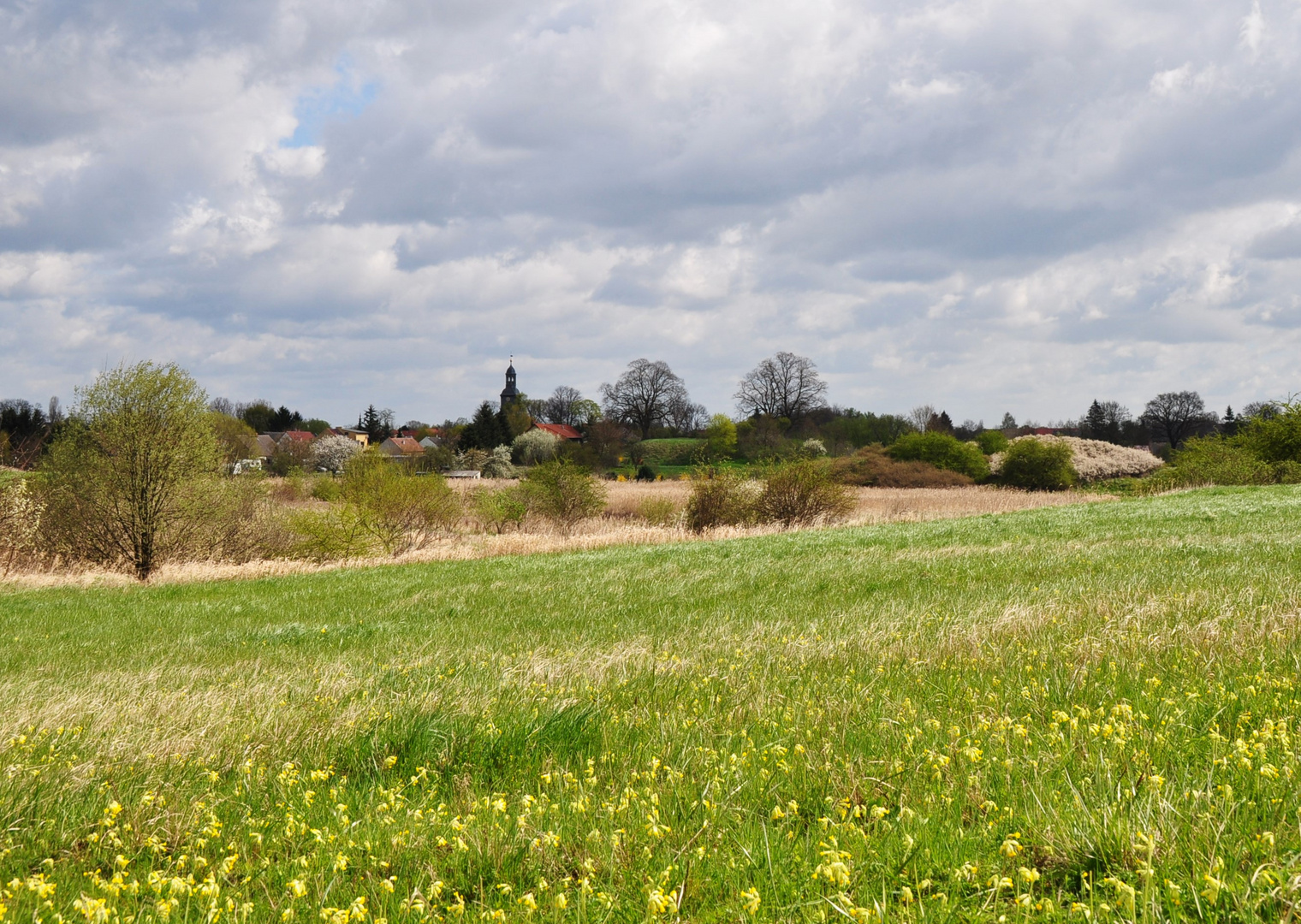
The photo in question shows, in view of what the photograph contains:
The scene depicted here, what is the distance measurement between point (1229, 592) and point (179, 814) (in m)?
9.11

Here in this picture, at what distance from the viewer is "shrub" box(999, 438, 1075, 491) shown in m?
54.3

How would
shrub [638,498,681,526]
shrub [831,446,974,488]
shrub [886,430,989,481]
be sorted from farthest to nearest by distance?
shrub [886,430,989,481] → shrub [831,446,974,488] → shrub [638,498,681,526]

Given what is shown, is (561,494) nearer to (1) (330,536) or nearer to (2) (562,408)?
(1) (330,536)

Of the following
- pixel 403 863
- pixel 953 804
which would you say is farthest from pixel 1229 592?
pixel 403 863

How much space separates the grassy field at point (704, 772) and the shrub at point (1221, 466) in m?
39.5

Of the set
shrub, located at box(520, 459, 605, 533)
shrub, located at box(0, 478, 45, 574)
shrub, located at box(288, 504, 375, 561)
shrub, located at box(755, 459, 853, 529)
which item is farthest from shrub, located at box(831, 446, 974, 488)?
shrub, located at box(0, 478, 45, 574)

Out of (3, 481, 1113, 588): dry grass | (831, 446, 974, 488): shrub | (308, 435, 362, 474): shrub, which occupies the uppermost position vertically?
(308, 435, 362, 474): shrub

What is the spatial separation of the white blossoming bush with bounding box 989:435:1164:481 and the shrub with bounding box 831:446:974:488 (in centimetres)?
498

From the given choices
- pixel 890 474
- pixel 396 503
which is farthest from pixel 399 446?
pixel 396 503

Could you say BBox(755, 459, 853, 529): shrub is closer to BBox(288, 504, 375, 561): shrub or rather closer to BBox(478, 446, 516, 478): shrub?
BBox(288, 504, 375, 561): shrub

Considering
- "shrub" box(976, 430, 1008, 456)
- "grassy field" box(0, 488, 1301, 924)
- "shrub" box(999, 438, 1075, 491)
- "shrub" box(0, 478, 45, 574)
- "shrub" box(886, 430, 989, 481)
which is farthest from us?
"shrub" box(976, 430, 1008, 456)

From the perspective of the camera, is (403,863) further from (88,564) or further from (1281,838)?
(88,564)

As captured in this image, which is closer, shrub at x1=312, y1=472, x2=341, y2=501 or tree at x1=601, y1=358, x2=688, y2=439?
shrub at x1=312, y1=472, x2=341, y2=501

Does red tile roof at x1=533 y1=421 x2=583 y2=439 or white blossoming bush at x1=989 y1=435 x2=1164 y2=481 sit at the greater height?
red tile roof at x1=533 y1=421 x2=583 y2=439
